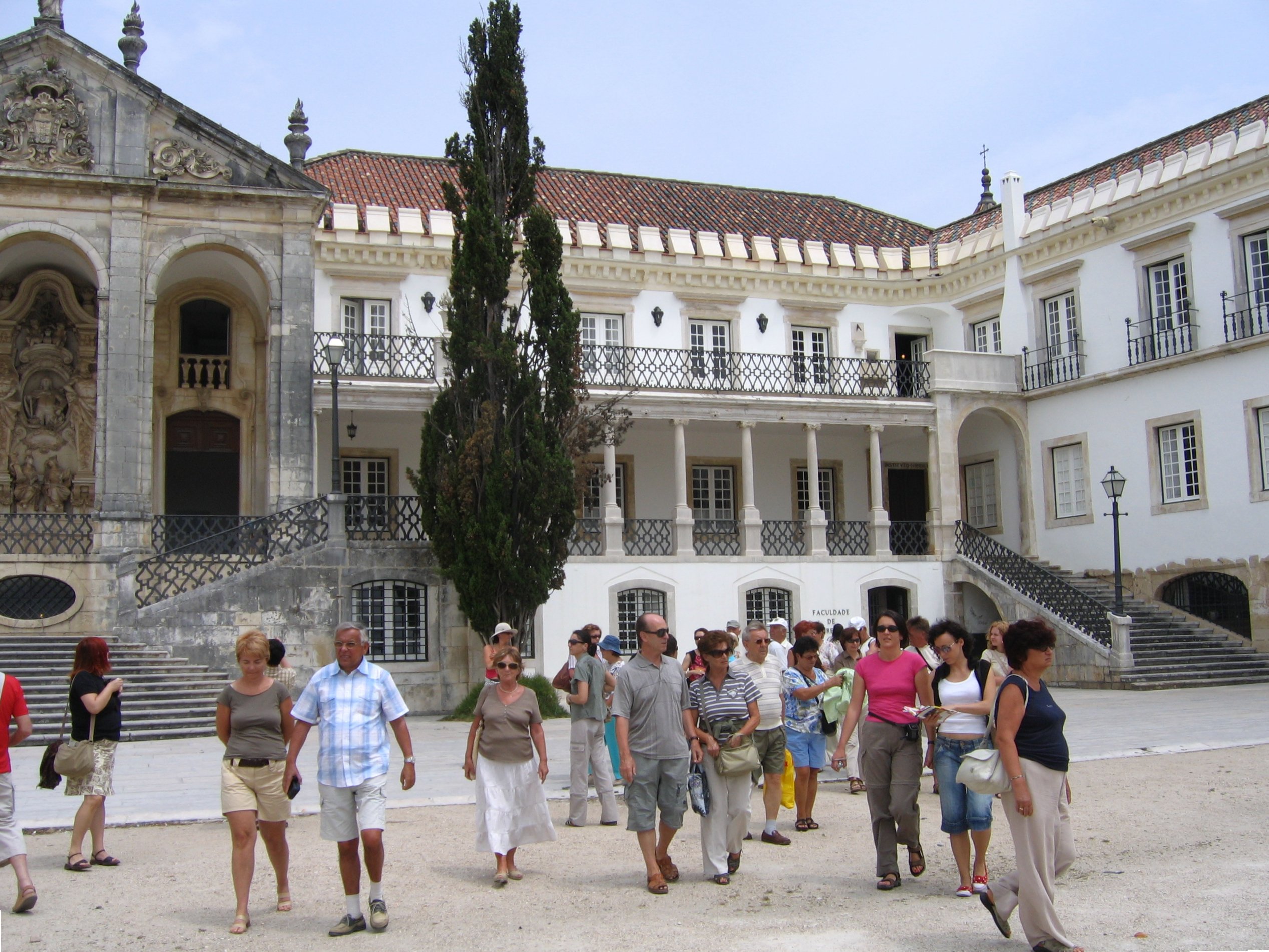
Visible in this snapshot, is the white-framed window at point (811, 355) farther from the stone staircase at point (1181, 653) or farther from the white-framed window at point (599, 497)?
the stone staircase at point (1181, 653)

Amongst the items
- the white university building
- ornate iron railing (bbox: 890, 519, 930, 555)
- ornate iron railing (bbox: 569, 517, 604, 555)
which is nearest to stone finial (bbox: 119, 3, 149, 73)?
the white university building

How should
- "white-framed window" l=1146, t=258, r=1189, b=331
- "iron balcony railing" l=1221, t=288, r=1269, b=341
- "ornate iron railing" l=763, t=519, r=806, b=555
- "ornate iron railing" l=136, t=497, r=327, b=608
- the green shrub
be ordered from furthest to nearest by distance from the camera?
1. "ornate iron railing" l=763, t=519, r=806, b=555
2. "white-framed window" l=1146, t=258, r=1189, b=331
3. "iron balcony railing" l=1221, t=288, r=1269, b=341
4. the green shrub
5. "ornate iron railing" l=136, t=497, r=327, b=608

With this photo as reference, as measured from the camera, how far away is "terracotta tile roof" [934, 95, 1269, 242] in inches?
882

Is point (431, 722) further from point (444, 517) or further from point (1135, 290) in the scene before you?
point (1135, 290)

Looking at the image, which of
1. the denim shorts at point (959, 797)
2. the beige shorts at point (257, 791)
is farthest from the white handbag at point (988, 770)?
the beige shorts at point (257, 791)

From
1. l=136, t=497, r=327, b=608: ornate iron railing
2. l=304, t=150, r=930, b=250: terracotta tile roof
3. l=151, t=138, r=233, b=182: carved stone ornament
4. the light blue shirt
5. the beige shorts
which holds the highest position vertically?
l=304, t=150, r=930, b=250: terracotta tile roof

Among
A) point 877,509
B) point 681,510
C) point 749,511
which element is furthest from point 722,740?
point 877,509

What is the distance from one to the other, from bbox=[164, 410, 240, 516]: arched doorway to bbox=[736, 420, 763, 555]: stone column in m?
9.44

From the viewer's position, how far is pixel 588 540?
74.1ft

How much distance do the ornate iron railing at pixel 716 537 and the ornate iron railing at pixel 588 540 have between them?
104 inches

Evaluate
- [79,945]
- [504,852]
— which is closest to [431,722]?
[504,852]

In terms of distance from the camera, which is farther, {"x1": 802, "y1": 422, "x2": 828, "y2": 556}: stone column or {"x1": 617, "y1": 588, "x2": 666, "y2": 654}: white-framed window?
{"x1": 802, "y1": 422, "x2": 828, "y2": 556}: stone column

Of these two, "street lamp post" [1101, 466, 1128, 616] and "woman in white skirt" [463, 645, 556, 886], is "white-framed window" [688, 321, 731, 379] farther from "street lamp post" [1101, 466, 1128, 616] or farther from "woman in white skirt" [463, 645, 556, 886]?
"woman in white skirt" [463, 645, 556, 886]

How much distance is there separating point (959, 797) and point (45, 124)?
18145 millimetres
